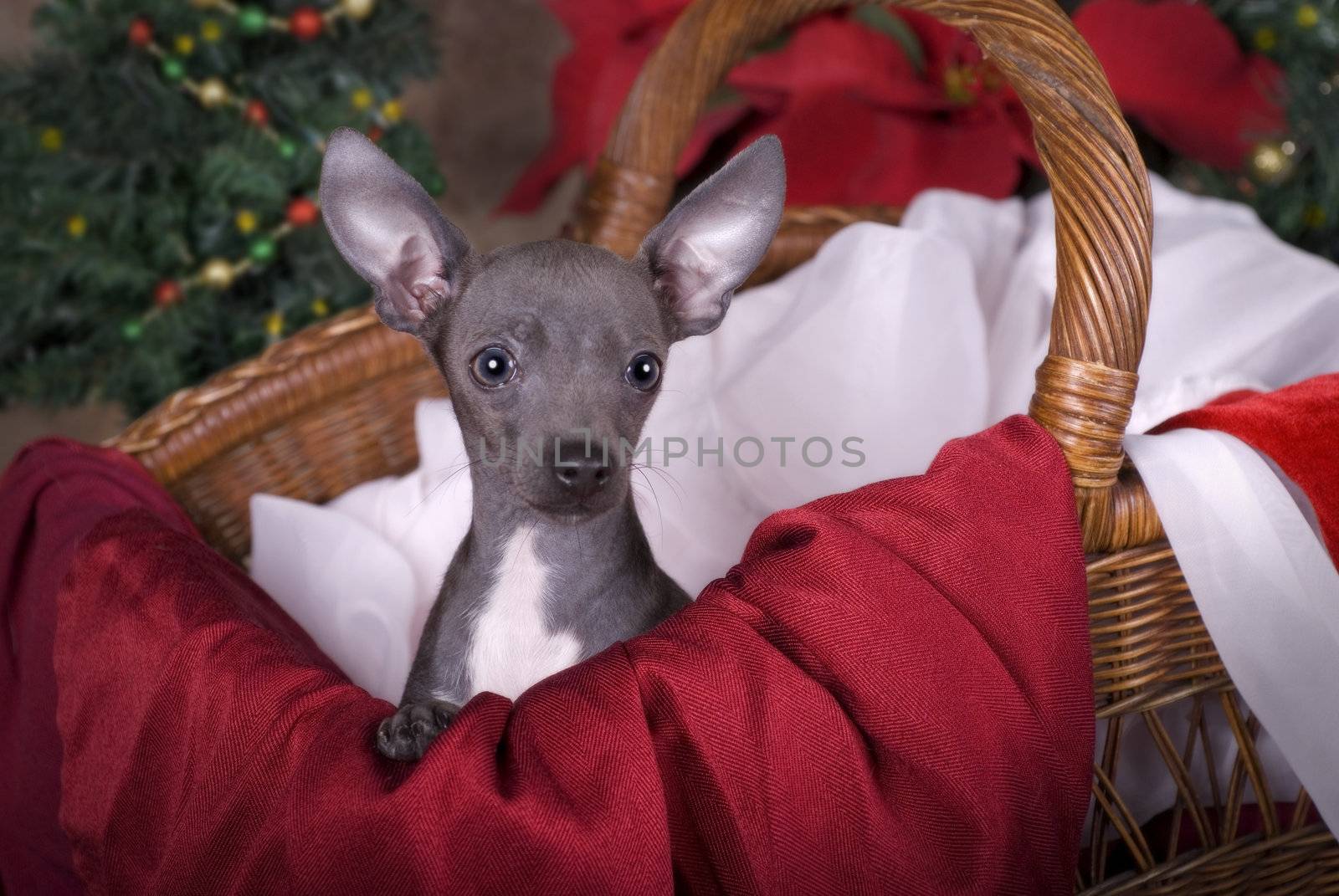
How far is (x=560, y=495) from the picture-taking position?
1.09m

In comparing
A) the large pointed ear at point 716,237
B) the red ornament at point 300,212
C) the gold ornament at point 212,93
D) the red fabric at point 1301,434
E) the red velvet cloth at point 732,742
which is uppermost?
the gold ornament at point 212,93

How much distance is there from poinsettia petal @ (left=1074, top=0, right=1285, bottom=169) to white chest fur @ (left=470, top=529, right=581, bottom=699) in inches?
65.2

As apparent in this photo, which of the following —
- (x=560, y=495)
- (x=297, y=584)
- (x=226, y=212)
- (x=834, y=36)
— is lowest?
(x=297, y=584)

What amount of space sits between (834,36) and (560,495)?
1.65 meters

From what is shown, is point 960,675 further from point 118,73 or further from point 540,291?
point 118,73

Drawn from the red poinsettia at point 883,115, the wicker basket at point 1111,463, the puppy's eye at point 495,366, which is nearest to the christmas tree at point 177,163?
the wicker basket at point 1111,463

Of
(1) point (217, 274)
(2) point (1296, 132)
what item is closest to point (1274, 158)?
(2) point (1296, 132)

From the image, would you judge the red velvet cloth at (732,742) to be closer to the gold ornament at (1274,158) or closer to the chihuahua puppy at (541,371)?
the chihuahua puppy at (541,371)

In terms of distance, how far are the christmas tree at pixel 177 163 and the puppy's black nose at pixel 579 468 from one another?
144cm

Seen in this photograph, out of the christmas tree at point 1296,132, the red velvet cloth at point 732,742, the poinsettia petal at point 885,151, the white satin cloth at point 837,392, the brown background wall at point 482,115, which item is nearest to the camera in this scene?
the red velvet cloth at point 732,742

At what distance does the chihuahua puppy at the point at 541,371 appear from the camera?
1.13m

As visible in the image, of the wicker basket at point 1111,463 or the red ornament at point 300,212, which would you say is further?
the red ornament at point 300,212

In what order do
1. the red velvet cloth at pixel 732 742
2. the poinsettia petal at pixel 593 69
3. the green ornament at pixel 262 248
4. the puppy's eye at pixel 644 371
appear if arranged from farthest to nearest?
the poinsettia petal at pixel 593 69
the green ornament at pixel 262 248
the puppy's eye at pixel 644 371
the red velvet cloth at pixel 732 742

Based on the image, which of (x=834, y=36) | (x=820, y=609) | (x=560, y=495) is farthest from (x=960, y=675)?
(x=834, y=36)
